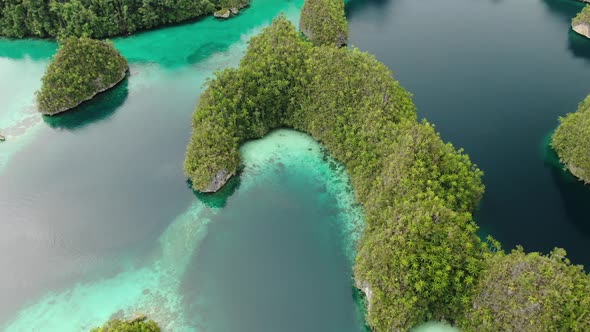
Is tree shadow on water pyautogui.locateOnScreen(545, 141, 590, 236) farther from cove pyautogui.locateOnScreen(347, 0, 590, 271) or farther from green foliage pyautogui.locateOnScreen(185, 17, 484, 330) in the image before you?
green foliage pyautogui.locateOnScreen(185, 17, 484, 330)

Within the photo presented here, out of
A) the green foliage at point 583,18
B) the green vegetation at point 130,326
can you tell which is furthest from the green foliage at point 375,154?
the green foliage at point 583,18

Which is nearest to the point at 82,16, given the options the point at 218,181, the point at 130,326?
the point at 218,181

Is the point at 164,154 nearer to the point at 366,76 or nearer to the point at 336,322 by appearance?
the point at 366,76

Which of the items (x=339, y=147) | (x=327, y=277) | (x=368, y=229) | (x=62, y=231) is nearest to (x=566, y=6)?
(x=339, y=147)

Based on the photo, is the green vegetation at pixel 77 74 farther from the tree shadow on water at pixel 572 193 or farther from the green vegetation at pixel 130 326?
the tree shadow on water at pixel 572 193

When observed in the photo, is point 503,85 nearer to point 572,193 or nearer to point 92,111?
point 572,193

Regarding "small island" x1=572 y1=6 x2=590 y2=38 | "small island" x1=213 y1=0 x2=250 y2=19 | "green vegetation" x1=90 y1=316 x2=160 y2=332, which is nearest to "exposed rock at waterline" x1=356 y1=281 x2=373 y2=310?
"green vegetation" x1=90 y1=316 x2=160 y2=332
